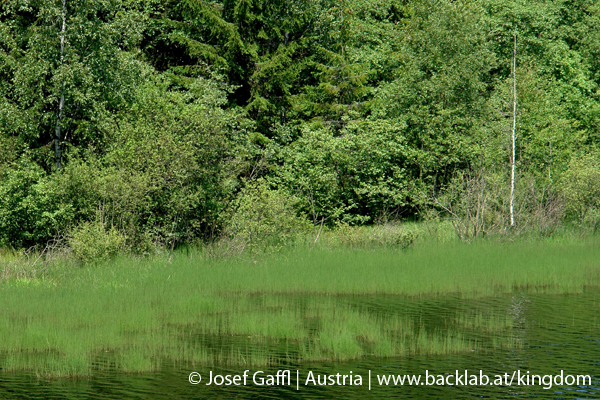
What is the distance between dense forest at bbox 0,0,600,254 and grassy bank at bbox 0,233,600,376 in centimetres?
326

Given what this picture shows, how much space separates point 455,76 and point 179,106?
16.6 meters

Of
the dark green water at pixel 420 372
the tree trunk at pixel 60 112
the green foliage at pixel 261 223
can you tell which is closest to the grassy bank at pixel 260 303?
the dark green water at pixel 420 372

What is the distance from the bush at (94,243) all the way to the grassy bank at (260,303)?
0.67 meters

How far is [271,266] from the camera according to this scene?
27734 millimetres

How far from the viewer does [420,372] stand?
48.6 feet

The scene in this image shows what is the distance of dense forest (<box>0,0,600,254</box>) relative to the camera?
3120 centimetres

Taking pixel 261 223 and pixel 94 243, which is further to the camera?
pixel 261 223

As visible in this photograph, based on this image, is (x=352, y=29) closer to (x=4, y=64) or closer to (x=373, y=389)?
(x=4, y=64)

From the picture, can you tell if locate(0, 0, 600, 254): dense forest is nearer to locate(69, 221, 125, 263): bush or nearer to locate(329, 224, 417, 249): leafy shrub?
locate(69, 221, 125, 263): bush

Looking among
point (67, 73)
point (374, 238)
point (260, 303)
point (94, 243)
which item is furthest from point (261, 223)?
point (67, 73)
